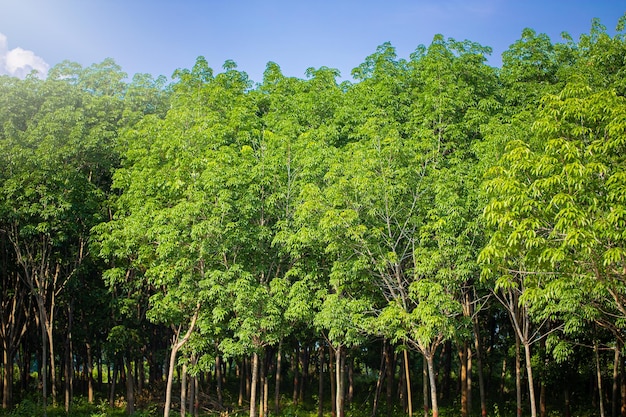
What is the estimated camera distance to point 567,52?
Result: 76.6 feet

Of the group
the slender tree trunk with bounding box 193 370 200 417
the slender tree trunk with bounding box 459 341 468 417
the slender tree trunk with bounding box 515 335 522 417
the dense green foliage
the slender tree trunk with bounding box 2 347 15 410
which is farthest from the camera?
the slender tree trunk with bounding box 2 347 15 410

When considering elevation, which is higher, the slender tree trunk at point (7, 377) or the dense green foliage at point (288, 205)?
the dense green foliage at point (288, 205)

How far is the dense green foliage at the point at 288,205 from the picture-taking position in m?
18.8

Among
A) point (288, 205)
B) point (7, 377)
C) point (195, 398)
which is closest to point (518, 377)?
point (288, 205)

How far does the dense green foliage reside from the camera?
18.8m

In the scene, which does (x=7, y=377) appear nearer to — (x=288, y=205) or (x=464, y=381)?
(x=288, y=205)

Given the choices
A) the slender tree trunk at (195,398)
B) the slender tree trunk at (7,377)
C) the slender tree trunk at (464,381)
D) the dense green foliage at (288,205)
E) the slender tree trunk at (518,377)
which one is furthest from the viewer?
the slender tree trunk at (7,377)

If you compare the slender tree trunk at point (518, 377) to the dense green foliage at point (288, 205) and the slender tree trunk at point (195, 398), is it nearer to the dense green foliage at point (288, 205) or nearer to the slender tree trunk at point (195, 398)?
the dense green foliage at point (288, 205)

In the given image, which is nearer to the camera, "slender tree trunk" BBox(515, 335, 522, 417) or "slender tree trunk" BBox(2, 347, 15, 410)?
"slender tree trunk" BBox(515, 335, 522, 417)

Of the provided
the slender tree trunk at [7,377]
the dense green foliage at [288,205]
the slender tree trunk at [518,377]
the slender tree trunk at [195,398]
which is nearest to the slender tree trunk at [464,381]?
the dense green foliage at [288,205]

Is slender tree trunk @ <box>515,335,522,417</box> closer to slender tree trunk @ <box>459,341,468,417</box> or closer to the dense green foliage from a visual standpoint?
the dense green foliage

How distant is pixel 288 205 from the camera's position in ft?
69.6

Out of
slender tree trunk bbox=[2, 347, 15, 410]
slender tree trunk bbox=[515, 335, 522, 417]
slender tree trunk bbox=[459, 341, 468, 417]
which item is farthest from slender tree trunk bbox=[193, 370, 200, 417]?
slender tree trunk bbox=[515, 335, 522, 417]

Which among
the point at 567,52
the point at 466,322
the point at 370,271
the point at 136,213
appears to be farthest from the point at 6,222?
the point at 567,52
